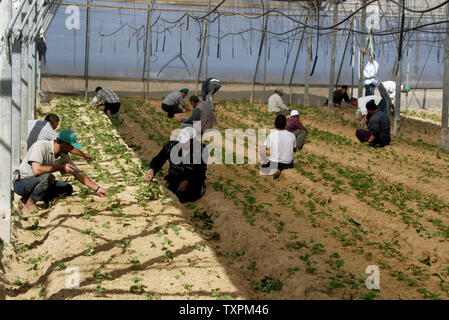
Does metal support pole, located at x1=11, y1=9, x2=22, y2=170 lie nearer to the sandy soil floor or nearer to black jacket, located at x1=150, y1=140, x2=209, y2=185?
the sandy soil floor

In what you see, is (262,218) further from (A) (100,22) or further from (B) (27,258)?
(A) (100,22)

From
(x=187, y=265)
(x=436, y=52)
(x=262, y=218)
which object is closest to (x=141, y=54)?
(x=436, y=52)

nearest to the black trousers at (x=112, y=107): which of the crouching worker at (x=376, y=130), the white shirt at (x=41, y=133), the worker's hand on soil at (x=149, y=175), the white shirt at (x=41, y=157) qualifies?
the crouching worker at (x=376, y=130)

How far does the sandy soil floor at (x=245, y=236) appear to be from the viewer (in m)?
5.15

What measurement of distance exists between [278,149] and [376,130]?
369 centimetres

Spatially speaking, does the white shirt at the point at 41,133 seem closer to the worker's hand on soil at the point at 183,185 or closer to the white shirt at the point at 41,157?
the white shirt at the point at 41,157

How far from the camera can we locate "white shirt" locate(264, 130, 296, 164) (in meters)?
9.77

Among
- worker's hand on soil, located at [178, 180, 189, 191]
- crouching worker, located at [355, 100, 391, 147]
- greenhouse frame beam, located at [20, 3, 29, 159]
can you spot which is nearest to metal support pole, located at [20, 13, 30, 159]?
greenhouse frame beam, located at [20, 3, 29, 159]

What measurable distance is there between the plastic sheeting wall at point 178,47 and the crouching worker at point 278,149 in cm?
1178

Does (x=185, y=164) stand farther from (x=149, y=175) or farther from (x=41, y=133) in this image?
(x=41, y=133)

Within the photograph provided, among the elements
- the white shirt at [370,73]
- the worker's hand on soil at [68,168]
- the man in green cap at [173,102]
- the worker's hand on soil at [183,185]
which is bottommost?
the worker's hand on soil at [183,185]

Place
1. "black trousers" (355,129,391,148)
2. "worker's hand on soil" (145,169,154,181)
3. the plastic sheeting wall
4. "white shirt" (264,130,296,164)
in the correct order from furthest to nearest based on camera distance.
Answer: the plastic sheeting wall → "black trousers" (355,129,391,148) → "white shirt" (264,130,296,164) → "worker's hand on soil" (145,169,154,181)

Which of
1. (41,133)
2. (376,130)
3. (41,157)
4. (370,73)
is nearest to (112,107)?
(41,133)
